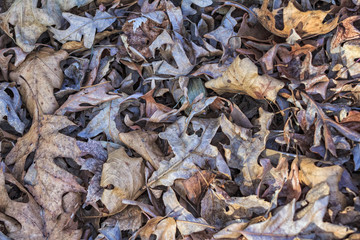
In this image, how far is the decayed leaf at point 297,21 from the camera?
6.88ft

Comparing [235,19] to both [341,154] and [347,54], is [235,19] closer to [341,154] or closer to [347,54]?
[347,54]

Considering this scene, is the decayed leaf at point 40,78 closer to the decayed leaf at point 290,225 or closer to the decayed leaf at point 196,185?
the decayed leaf at point 196,185

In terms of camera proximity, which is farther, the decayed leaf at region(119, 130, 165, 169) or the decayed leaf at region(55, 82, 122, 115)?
the decayed leaf at region(55, 82, 122, 115)

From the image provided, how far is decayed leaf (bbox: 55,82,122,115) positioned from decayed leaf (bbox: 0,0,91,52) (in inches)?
22.7

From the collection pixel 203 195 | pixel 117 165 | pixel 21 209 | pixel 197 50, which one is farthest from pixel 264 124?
pixel 21 209

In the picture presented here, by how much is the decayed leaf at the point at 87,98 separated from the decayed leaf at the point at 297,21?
52.2 inches

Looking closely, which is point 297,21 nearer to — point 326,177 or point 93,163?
point 326,177

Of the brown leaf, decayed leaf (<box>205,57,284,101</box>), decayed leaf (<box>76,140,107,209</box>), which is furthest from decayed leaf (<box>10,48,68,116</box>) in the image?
the brown leaf

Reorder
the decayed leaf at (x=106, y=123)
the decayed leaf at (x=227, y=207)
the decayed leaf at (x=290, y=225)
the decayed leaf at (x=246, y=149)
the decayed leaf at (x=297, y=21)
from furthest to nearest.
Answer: the decayed leaf at (x=106, y=123), the decayed leaf at (x=297, y=21), the decayed leaf at (x=246, y=149), the decayed leaf at (x=227, y=207), the decayed leaf at (x=290, y=225)

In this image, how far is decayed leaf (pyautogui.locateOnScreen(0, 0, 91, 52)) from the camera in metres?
2.46

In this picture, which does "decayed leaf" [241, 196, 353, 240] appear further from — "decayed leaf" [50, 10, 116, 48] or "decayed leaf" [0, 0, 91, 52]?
"decayed leaf" [0, 0, 91, 52]

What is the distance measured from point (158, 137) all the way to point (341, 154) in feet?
4.06

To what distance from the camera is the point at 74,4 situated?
2521mm

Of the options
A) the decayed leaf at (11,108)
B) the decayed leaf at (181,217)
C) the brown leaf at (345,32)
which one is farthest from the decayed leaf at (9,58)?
the brown leaf at (345,32)
